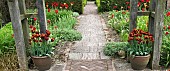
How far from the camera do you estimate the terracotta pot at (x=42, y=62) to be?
3.39 metres

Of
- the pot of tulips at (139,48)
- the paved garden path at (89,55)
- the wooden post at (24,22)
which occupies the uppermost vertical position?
the wooden post at (24,22)

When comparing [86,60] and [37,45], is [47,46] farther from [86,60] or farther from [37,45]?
[86,60]

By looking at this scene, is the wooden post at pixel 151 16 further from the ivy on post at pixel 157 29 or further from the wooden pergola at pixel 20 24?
the wooden pergola at pixel 20 24

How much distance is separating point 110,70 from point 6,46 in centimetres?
209

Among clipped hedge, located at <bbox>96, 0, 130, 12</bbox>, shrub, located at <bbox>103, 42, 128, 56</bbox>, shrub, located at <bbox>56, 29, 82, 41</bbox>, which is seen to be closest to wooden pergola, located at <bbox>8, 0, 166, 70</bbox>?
shrub, located at <bbox>103, 42, 128, 56</bbox>

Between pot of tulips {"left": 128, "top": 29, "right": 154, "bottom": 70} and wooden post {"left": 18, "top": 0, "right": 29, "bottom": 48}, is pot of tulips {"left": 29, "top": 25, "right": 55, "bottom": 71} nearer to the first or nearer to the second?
wooden post {"left": 18, "top": 0, "right": 29, "bottom": 48}

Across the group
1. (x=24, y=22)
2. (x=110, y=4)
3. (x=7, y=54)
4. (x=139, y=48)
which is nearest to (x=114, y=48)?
(x=139, y=48)

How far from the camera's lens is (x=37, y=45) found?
352 cm

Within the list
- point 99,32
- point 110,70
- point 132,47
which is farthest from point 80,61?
point 99,32

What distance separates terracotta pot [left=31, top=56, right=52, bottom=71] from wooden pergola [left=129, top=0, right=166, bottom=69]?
1577mm

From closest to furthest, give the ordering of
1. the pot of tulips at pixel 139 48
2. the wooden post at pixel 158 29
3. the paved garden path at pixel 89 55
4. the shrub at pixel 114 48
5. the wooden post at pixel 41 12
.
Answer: the wooden post at pixel 158 29 < the pot of tulips at pixel 139 48 < the wooden post at pixel 41 12 < the paved garden path at pixel 89 55 < the shrub at pixel 114 48

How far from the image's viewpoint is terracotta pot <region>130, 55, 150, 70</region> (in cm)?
333

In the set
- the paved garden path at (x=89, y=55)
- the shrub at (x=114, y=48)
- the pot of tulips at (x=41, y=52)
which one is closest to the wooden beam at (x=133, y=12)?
the shrub at (x=114, y=48)

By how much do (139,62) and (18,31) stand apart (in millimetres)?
2070
